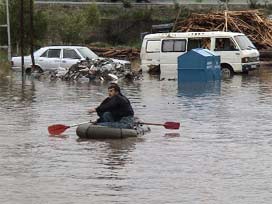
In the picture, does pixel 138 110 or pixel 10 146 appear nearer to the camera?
pixel 10 146

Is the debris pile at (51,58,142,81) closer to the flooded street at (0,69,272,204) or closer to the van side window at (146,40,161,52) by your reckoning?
the van side window at (146,40,161,52)

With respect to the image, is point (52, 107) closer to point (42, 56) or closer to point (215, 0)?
point (42, 56)

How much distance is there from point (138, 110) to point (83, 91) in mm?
6665

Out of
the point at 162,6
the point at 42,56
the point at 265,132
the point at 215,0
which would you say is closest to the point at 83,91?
the point at 42,56

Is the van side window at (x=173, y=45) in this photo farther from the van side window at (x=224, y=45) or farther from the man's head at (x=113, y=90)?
the man's head at (x=113, y=90)

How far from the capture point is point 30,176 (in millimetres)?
11078

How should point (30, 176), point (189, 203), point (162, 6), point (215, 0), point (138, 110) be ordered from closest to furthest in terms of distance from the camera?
1. point (189, 203)
2. point (30, 176)
3. point (138, 110)
4. point (162, 6)
5. point (215, 0)

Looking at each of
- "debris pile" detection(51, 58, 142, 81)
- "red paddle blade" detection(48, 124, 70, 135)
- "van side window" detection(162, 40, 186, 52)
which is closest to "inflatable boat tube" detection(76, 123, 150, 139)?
"red paddle blade" detection(48, 124, 70, 135)

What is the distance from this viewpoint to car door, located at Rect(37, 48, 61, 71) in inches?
1317

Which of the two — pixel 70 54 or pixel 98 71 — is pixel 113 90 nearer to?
pixel 98 71

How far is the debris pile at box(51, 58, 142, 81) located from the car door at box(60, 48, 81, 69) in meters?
1.37

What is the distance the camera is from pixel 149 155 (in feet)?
42.3

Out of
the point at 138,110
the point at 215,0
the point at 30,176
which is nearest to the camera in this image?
the point at 30,176

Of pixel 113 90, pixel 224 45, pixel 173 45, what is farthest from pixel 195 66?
pixel 113 90
